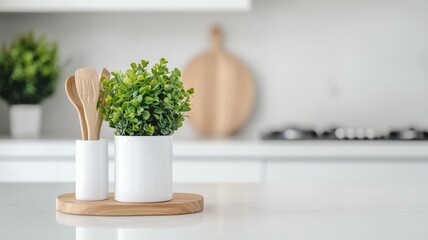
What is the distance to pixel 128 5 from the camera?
315 cm

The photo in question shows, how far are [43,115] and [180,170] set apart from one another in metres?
1.00

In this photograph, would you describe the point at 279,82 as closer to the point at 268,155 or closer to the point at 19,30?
the point at 268,155

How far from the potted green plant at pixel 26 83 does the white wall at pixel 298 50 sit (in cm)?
29

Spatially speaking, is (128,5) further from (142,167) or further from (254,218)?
(254,218)

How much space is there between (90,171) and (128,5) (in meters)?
1.96

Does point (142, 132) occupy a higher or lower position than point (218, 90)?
lower

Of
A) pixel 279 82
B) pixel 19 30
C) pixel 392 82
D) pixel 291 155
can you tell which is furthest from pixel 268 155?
pixel 19 30

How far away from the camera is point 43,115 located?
3.58 m

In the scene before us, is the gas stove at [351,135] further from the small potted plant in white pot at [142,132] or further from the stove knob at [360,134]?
the small potted plant in white pot at [142,132]

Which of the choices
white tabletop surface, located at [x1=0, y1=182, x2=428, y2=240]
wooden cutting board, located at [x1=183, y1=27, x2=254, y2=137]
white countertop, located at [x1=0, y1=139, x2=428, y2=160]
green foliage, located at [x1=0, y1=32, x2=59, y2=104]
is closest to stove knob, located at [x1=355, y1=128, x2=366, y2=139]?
white countertop, located at [x1=0, y1=139, x2=428, y2=160]

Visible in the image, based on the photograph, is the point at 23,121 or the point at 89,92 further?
the point at 23,121

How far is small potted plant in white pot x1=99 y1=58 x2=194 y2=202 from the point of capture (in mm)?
1241

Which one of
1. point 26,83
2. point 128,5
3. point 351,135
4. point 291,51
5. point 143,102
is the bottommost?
point 351,135

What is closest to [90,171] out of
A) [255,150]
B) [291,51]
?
[255,150]
